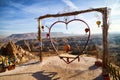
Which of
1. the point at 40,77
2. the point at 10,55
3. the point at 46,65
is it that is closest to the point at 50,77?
the point at 40,77

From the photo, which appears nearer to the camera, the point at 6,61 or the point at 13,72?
the point at 13,72

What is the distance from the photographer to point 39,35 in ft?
43.7

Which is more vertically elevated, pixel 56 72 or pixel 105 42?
pixel 105 42

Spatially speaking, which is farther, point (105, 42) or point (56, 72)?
point (56, 72)

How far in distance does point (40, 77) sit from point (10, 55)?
6.85m

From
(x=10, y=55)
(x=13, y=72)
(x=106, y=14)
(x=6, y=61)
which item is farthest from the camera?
(x=10, y=55)

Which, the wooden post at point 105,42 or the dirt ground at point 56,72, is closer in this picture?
the wooden post at point 105,42

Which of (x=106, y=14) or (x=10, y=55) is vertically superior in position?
(x=106, y=14)

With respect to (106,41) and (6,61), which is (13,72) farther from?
(106,41)

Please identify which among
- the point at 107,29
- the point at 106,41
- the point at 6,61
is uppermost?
the point at 107,29

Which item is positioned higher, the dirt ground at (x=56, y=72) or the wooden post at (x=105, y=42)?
the wooden post at (x=105, y=42)

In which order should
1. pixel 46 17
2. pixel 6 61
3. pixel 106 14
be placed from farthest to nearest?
pixel 46 17 < pixel 6 61 < pixel 106 14

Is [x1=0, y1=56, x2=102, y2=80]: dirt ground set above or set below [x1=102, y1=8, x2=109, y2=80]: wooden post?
below

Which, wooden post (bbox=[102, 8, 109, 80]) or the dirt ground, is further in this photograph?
the dirt ground
